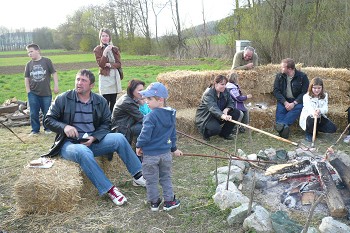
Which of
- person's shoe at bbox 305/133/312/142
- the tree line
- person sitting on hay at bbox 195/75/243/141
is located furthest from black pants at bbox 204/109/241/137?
the tree line

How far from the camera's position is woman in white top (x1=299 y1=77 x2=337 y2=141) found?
6.17 meters

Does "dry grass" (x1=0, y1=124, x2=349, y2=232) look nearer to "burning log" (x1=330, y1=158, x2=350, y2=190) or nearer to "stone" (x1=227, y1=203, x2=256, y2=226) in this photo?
"stone" (x1=227, y1=203, x2=256, y2=226)

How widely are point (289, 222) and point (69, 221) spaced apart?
→ 7.22 ft

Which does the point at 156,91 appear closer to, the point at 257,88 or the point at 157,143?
the point at 157,143

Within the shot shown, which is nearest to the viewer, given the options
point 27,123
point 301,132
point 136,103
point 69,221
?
point 69,221

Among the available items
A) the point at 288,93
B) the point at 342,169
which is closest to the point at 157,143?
the point at 342,169

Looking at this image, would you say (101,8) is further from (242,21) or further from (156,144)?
(156,144)

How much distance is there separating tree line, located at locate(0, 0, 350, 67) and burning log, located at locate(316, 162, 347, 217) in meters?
8.29

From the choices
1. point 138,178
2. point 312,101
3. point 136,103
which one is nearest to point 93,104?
point 136,103

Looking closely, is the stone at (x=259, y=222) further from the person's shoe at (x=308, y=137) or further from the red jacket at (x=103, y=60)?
the red jacket at (x=103, y=60)

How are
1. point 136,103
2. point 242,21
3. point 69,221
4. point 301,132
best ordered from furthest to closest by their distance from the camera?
point 242,21 < point 301,132 < point 136,103 < point 69,221

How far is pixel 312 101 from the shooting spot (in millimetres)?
6309

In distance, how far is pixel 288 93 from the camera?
6.93 m

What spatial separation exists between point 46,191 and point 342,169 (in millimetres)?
3305
